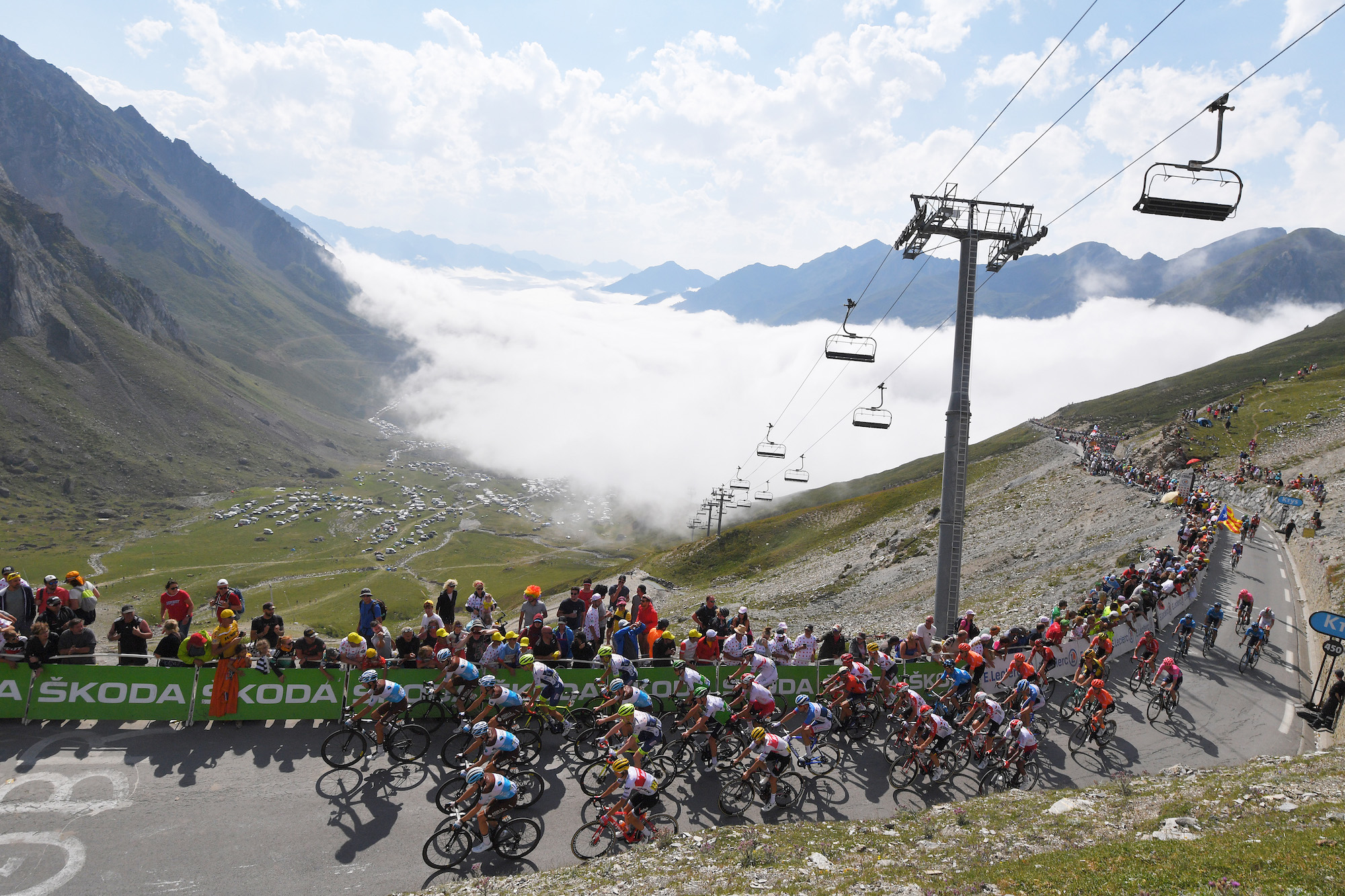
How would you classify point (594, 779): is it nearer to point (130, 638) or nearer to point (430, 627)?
point (430, 627)

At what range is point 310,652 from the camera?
19.6m

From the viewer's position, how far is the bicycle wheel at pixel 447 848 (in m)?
14.2

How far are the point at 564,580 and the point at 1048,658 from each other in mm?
138658

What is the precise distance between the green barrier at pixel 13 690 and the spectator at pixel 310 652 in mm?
6066

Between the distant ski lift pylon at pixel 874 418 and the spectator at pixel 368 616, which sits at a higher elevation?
the distant ski lift pylon at pixel 874 418

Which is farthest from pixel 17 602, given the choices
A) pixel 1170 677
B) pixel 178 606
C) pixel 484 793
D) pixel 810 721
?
pixel 1170 677

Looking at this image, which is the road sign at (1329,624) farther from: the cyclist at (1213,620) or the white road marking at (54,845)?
the white road marking at (54,845)

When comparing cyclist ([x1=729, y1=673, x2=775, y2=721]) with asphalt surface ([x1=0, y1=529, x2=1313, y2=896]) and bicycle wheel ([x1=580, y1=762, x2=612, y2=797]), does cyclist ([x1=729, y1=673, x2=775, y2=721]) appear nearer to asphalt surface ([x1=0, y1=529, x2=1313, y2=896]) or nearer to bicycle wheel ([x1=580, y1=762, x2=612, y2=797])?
asphalt surface ([x1=0, y1=529, x2=1313, y2=896])

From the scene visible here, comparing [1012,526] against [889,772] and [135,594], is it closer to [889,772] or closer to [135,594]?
[889,772]

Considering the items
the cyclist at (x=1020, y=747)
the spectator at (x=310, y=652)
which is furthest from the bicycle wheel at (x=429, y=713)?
the cyclist at (x=1020, y=747)

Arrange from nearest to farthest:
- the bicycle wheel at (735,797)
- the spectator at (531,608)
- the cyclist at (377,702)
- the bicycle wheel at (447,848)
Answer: the bicycle wheel at (447,848), the bicycle wheel at (735,797), the cyclist at (377,702), the spectator at (531,608)

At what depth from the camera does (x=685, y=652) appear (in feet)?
72.6

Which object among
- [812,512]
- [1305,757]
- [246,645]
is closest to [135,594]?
[812,512]

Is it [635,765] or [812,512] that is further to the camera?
[812,512]
